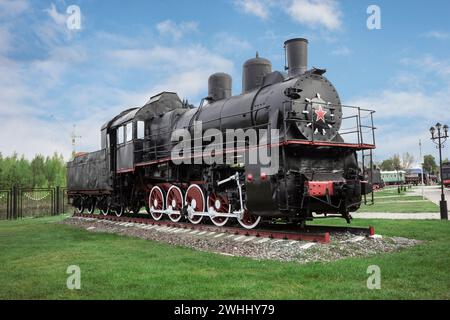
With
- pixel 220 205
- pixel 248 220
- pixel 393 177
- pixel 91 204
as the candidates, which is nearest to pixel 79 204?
pixel 91 204

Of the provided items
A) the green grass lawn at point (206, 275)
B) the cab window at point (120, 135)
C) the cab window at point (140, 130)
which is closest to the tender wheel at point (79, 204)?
the cab window at point (120, 135)

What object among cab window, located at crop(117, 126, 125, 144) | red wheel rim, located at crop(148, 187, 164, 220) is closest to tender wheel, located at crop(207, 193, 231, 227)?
red wheel rim, located at crop(148, 187, 164, 220)

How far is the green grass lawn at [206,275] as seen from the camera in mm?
5504

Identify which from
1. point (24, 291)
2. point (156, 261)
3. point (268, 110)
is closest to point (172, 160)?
point (268, 110)

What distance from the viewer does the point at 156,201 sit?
16.3m

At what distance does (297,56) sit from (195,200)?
552cm

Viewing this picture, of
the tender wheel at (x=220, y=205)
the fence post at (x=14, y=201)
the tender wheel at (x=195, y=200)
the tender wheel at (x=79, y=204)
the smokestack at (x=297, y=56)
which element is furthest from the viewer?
the fence post at (x=14, y=201)

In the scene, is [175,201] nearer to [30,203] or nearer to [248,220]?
[248,220]

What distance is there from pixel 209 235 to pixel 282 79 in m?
4.71

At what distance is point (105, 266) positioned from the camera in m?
7.43

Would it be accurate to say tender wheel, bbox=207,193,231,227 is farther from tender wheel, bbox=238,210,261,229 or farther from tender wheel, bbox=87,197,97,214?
tender wheel, bbox=87,197,97,214

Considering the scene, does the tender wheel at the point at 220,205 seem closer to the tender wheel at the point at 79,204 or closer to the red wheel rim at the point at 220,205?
the red wheel rim at the point at 220,205

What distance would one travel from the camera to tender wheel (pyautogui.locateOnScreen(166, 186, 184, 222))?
14688 millimetres

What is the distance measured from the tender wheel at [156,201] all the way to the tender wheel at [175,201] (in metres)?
0.43
